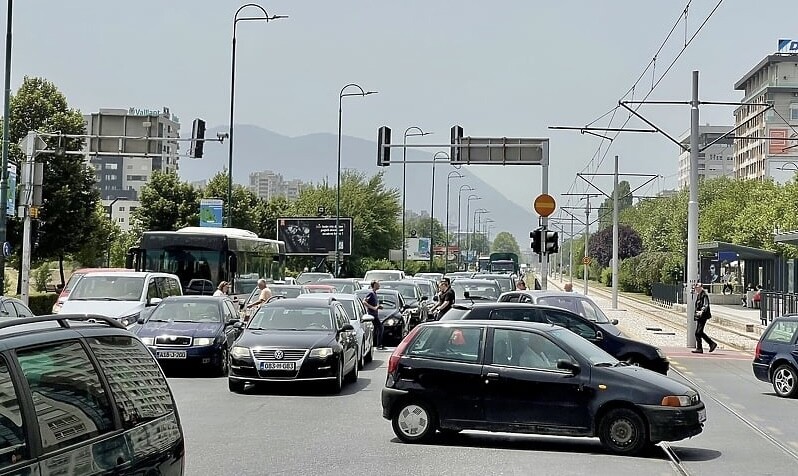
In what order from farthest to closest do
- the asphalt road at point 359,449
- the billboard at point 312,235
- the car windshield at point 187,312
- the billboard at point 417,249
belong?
the billboard at point 417,249 → the billboard at point 312,235 → the car windshield at point 187,312 → the asphalt road at point 359,449

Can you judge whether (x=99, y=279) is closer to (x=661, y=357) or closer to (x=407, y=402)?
(x=661, y=357)

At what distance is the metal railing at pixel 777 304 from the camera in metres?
39.6

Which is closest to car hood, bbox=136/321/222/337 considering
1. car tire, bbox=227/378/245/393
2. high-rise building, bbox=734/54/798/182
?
car tire, bbox=227/378/245/393

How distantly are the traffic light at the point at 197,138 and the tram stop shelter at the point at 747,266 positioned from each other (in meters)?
26.0

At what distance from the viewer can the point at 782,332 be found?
1897 cm

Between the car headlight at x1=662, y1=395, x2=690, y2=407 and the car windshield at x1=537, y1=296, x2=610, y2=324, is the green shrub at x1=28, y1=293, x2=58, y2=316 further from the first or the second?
the car headlight at x1=662, y1=395, x2=690, y2=407

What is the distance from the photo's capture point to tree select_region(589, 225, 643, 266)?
121 m

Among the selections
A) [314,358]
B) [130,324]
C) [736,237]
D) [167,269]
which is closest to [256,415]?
[314,358]

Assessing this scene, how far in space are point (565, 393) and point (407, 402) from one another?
1.74 metres

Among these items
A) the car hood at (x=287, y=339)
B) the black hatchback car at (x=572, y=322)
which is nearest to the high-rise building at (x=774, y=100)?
the black hatchback car at (x=572, y=322)

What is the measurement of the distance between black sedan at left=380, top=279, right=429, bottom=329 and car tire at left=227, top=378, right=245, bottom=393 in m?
16.3

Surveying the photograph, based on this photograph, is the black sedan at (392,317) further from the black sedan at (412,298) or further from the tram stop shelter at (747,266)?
the tram stop shelter at (747,266)

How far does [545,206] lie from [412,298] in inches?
203

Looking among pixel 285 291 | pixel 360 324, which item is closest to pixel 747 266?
pixel 285 291
